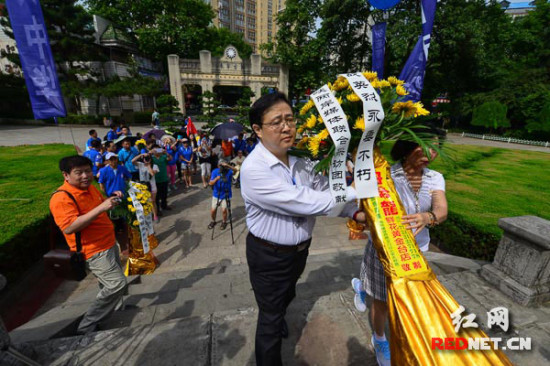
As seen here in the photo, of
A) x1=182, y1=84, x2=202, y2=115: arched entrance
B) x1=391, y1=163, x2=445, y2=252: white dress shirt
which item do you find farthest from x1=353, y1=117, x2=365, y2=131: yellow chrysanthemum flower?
x1=182, y1=84, x2=202, y2=115: arched entrance

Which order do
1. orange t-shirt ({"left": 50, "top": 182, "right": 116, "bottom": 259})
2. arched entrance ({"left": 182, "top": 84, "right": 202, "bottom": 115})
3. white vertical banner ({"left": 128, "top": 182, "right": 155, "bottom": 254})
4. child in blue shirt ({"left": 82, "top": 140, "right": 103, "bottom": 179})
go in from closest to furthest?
1. orange t-shirt ({"left": 50, "top": 182, "right": 116, "bottom": 259})
2. white vertical banner ({"left": 128, "top": 182, "right": 155, "bottom": 254})
3. child in blue shirt ({"left": 82, "top": 140, "right": 103, "bottom": 179})
4. arched entrance ({"left": 182, "top": 84, "right": 202, "bottom": 115})

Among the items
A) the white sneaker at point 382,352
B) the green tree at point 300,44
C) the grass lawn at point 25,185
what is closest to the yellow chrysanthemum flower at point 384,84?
the white sneaker at point 382,352

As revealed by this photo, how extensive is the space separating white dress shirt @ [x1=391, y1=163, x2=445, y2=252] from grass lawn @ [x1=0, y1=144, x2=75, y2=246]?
17.4ft

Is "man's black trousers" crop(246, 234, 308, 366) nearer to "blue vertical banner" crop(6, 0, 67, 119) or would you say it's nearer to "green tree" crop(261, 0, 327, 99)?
"blue vertical banner" crop(6, 0, 67, 119)

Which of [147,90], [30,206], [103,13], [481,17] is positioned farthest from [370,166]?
[103,13]

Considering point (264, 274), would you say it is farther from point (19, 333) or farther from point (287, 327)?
point (19, 333)

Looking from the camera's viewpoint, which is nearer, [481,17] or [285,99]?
[285,99]

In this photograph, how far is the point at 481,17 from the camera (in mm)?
22156

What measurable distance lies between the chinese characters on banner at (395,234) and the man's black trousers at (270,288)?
673mm

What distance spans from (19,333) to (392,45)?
20260 millimetres

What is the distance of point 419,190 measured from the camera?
2123 mm

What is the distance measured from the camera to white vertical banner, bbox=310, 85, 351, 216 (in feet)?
5.38

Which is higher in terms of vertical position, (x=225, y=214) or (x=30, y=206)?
(x=30, y=206)

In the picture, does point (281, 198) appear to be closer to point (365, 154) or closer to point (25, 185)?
point (365, 154)
